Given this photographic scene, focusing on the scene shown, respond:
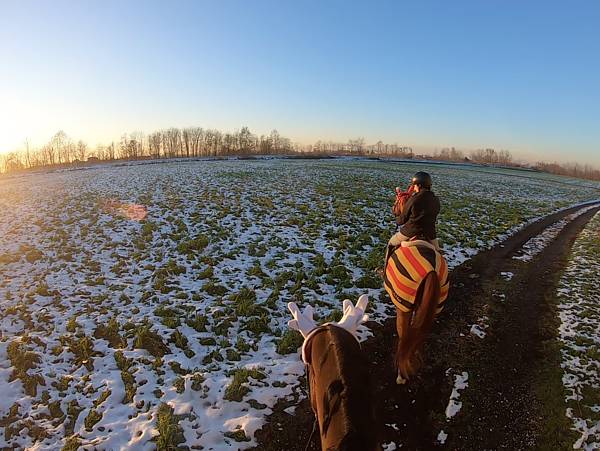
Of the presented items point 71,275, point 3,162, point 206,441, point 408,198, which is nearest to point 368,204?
point 408,198

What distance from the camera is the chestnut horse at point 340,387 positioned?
1905mm

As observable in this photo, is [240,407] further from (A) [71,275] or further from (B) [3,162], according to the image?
(B) [3,162]

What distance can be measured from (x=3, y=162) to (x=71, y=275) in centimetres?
9163

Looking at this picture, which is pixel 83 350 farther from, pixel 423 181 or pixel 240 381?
pixel 423 181

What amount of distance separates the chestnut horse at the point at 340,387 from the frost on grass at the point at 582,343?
395 centimetres

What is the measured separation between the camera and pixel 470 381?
5.34 metres

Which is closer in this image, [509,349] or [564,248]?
[509,349]

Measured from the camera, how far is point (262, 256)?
1026 centimetres

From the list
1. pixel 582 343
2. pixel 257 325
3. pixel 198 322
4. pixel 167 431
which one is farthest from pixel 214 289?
pixel 582 343

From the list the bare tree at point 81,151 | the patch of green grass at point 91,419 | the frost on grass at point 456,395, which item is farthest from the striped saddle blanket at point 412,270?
the bare tree at point 81,151

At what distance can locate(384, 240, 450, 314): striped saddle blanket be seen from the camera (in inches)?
191

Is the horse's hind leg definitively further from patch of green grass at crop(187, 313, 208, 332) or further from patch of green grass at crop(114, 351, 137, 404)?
patch of green grass at crop(114, 351, 137, 404)

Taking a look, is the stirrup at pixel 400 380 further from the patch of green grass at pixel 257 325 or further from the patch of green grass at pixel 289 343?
the patch of green grass at pixel 257 325

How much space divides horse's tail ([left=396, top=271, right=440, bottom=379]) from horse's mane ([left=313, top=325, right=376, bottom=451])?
2615 mm
